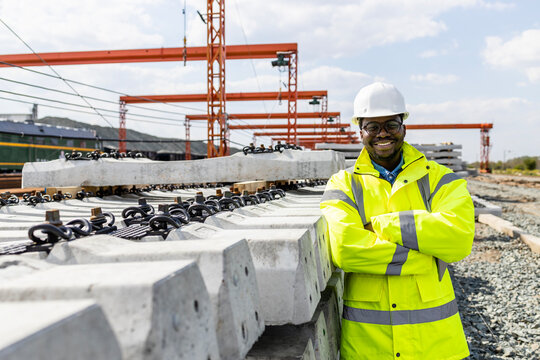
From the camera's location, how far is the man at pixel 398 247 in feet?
7.11

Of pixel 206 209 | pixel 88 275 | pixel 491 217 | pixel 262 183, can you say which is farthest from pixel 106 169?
pixel 491 217

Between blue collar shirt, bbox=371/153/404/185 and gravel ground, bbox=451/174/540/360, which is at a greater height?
blue collar shirt, bbox=371/153/404/185

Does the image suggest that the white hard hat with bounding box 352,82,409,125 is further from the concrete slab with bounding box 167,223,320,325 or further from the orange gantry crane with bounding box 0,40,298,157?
the orange gantry crane with bounding box 0,40,298,157

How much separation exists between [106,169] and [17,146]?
14694mm

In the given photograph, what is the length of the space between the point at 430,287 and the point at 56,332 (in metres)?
1.96

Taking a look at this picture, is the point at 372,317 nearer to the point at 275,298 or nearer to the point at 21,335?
the point at 275,298

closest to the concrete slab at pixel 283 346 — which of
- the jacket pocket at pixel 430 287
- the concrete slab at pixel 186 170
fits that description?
the jacket pocket at pixel 430 287

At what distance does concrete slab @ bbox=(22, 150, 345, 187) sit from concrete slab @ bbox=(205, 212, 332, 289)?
382 cm

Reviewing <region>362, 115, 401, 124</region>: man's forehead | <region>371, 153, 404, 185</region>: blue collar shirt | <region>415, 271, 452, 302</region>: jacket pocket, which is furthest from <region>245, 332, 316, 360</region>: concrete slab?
<region>362, 115, 401, 124</region>: man's forehead

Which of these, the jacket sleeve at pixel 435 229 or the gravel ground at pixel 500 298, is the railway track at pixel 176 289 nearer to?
the jacket sleeve at pixel 435 229

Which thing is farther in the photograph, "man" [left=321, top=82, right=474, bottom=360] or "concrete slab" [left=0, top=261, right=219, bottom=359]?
"man" [left=321, top=82, right=474, bottom=360]

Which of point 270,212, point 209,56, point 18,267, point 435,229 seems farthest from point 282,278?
point 209,56

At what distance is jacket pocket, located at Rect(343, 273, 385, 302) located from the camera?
7.53 ft

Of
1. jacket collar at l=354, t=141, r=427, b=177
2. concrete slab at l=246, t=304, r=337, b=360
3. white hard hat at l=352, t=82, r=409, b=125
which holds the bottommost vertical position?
concrete slab at l=246, t=304, r=337, b=360
